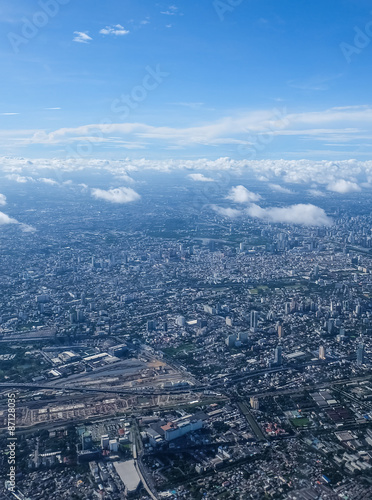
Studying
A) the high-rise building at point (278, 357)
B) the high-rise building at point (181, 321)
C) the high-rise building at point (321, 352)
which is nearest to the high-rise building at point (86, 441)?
the high-rise building at point (278, 357)

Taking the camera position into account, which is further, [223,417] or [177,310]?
[177,310]

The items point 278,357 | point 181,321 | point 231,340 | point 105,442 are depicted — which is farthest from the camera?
point 181,321

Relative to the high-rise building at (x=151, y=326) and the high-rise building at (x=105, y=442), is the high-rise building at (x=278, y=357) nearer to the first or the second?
the high-rise building at (x=151, y=326)

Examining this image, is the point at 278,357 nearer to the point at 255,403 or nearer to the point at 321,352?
the point at 321,352

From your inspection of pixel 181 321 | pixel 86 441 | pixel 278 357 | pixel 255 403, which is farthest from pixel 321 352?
pixel 86 441

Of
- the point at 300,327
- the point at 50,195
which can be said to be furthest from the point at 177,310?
the point at 50,195

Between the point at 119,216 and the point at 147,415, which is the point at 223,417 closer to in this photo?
the point at 147,415

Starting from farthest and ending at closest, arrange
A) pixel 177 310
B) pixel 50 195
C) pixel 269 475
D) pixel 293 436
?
pixel 50 195 < pixel 177 310 < pixel 293 436 < pixel 269 475

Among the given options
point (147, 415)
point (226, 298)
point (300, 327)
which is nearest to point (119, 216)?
point (226, 298)

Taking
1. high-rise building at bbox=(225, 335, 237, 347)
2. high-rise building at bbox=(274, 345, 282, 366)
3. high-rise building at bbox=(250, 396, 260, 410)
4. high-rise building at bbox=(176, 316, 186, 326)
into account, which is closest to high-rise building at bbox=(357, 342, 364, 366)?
high-rise building at bbox=(274, 345, 282, 366)

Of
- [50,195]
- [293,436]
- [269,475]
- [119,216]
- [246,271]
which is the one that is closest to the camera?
[269,475]

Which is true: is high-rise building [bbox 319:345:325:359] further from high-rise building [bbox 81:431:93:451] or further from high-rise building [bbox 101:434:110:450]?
high-rise building [bbox 81:431:93:451]
